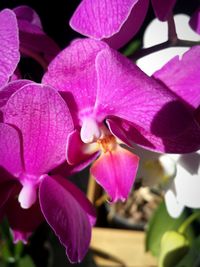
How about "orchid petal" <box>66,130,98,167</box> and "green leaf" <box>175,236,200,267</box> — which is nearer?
"orchid petal" <box>66,130,98,167</box>

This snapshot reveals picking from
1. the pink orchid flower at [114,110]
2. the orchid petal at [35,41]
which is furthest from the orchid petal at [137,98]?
the orchid petal at [35,41]

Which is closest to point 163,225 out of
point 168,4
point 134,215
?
point 134,215

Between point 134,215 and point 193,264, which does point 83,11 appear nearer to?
point 193,264

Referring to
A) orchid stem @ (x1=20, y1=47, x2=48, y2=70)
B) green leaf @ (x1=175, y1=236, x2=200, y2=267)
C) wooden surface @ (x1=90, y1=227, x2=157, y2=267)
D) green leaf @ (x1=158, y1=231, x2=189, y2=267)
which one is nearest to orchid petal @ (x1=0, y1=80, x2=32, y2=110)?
orchid stem @ (x1=20, y1=47, x2=48, y2=70)

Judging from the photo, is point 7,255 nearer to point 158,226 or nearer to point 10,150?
point 158,226

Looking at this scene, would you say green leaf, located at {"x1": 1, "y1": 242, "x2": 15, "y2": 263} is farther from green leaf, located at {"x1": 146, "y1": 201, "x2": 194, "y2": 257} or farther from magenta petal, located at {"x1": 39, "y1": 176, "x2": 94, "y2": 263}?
magenta petal, located at {"x1": 39, "y1": 176, "x2": 94, "y2": 263}

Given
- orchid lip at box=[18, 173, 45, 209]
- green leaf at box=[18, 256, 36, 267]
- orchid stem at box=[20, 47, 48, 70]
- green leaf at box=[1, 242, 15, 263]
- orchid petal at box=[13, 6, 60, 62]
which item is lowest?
green leaf at box=[1, 242, 15, 263]
